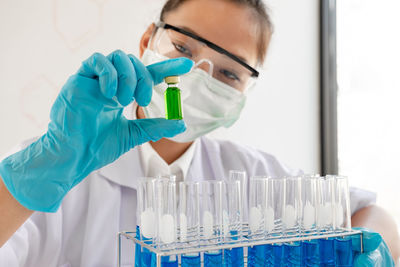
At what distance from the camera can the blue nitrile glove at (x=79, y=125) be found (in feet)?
3.33

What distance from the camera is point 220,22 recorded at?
1.51 m

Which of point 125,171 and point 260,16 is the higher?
point 260,16

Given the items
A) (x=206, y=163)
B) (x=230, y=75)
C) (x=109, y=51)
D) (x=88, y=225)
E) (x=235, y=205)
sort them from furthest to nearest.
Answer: (x=109, y=51) → (x=206, y=163) → (x=230, y=75) → (x=88, y=225) → (x=235, y=205)

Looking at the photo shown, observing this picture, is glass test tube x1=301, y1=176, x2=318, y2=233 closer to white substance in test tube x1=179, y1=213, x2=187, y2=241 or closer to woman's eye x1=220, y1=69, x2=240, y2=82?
white substance in test tube x1=179, y1=213, x2=187, y2=241

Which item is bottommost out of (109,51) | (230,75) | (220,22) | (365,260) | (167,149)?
(365,260)

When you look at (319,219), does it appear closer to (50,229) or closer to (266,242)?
(266,242)

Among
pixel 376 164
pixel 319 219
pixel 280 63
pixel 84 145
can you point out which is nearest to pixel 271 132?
pixel 280 63

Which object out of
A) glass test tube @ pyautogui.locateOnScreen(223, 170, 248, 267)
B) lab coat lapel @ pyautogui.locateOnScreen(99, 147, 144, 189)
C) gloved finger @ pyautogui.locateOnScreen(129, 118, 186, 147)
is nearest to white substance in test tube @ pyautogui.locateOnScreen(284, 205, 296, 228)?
glass test tube @ pyautogui.locateOnScreen(223, 170, 248, 267)

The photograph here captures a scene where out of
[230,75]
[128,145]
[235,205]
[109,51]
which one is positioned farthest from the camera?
[109,51]

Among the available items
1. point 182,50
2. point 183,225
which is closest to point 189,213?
point 183,225

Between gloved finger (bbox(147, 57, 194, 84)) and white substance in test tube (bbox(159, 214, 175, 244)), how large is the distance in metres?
0.38

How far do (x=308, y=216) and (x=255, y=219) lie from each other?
16 cm

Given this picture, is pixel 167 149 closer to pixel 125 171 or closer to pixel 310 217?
pixel 125 171

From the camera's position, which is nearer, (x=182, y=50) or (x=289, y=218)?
(x=289, y=218)
